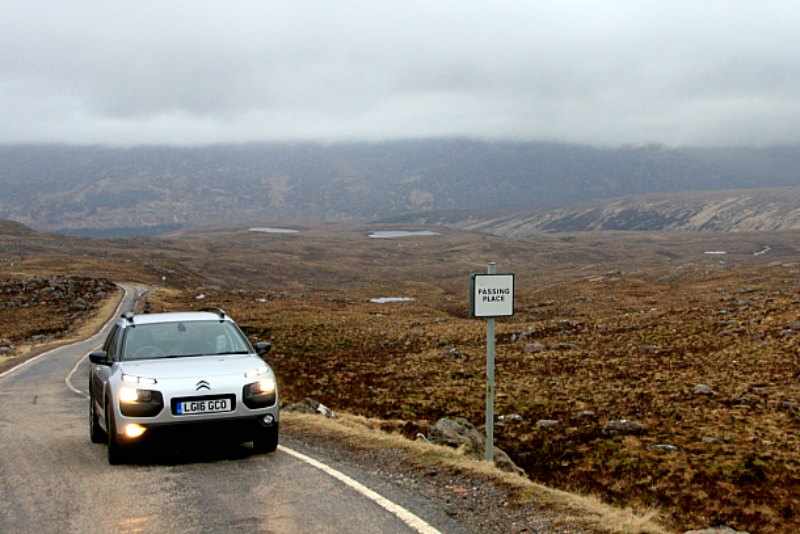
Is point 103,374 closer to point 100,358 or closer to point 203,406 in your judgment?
point 100,358

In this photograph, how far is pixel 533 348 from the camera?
1578 inches

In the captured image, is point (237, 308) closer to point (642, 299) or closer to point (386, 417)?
point (642, 299)

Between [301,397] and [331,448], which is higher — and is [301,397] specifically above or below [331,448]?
below

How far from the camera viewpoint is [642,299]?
230 ft

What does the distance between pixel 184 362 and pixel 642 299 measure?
62571 millimetres

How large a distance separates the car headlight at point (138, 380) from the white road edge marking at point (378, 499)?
8.06ft

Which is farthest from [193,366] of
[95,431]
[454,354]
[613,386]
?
[454,354]

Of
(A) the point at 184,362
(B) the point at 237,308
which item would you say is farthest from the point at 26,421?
(B) the point at 237,308

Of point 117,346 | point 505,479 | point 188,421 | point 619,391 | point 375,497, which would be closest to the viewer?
point 375,497

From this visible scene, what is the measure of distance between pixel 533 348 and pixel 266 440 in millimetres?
29242

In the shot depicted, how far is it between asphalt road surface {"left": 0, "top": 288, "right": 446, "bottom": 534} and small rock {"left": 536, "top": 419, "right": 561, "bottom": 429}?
9.96 metres

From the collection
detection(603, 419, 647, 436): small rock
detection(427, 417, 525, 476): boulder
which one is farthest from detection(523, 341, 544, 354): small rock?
detection(427, 417, 525, 476): boulder

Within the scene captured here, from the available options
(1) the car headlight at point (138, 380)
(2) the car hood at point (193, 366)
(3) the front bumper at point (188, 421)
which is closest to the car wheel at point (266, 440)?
(3) the front bumper at point (188, 421)

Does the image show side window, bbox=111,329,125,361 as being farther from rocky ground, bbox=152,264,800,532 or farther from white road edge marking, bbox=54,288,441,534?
rocky ground, bbox=152,264,800,532
